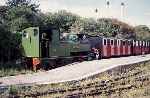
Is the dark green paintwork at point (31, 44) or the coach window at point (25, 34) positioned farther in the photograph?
the coach window at point (25, 34)

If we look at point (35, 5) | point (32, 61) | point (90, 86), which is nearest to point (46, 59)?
point (32, 61)

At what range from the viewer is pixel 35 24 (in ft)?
114

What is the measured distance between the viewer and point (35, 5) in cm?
4322

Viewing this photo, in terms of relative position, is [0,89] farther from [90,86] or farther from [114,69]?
[114,69]

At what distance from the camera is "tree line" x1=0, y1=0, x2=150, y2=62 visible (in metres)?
25.5

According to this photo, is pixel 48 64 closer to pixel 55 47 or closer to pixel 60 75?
pixel 55 47

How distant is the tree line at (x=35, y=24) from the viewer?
1006 inches

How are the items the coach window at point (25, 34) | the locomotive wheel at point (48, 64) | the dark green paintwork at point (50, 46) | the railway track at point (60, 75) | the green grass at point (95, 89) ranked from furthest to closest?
the coach window at point (25, 34) < the dark green paintwork at point (50, 46) < the locomotive wheel at point (48, 64) < the railway track at point (60, 75) < the green grass at point (95, 89)

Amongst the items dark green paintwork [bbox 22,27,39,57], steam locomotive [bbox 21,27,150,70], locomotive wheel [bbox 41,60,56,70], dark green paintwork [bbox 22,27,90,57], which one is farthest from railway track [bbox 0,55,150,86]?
dark green paintwork [bbox 22,27,39,57]

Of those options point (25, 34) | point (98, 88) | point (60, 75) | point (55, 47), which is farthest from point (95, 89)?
point (25, 34)

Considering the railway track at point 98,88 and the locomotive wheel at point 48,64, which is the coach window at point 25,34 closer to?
the locomotive wheel at point 48,64

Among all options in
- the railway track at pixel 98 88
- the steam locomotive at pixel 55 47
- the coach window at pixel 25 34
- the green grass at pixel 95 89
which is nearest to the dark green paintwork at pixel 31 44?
the steam locomotive at pixel 55 47

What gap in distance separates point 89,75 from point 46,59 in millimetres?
4501

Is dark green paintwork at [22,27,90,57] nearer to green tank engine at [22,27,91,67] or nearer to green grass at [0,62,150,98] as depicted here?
green tank engine at [22,27,91,67]
